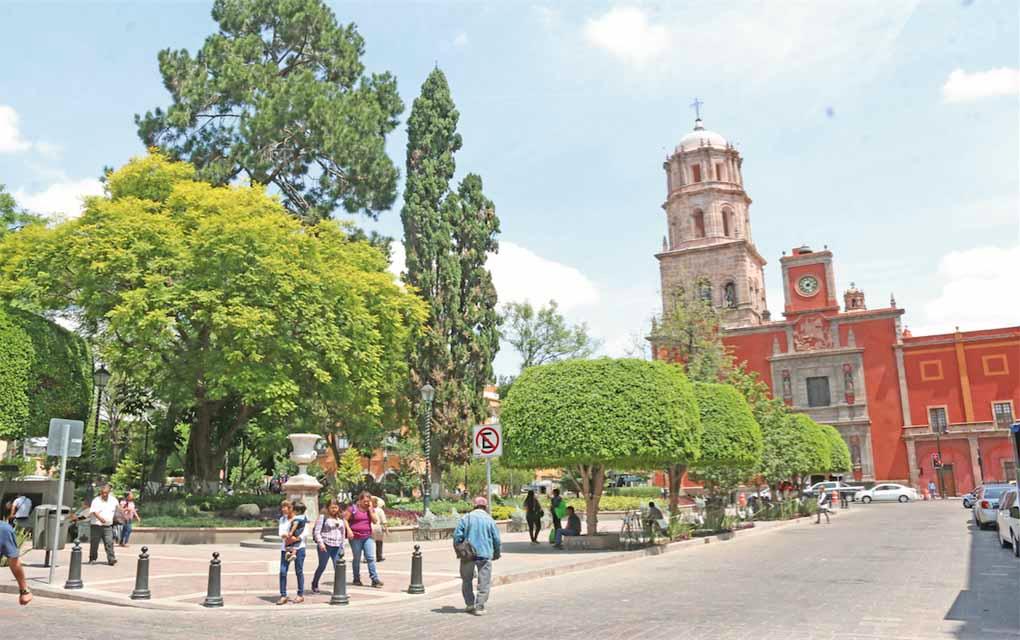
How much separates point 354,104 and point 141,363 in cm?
1550

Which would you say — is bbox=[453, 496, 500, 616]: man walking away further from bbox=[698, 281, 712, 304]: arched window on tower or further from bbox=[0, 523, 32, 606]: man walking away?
bbox=[698, 281, 712, 304]: arched window on tower

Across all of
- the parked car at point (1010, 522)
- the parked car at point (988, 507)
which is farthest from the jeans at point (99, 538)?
the parked car at point (988, 507)

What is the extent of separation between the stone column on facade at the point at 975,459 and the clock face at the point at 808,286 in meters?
14.1

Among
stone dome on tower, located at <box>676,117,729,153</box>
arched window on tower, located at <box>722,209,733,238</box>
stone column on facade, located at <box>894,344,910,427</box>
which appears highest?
stone dome on tower, located at <box>676,117,729,153</box>

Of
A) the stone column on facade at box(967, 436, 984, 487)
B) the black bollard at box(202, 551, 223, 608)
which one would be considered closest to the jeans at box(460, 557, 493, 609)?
the black bollard at box(202, 551, 223, 608)

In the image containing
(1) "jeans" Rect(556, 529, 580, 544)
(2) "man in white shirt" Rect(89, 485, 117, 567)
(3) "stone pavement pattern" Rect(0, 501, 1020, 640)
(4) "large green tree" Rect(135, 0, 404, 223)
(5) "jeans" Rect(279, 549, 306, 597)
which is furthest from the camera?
(4) "large green tree" Rect(135, 0, 404, 223)

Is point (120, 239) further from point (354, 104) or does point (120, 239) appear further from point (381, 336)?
point (354, 104)

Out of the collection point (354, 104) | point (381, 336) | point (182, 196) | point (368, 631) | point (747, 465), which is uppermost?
point (354, 104)

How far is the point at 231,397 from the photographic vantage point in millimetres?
25438

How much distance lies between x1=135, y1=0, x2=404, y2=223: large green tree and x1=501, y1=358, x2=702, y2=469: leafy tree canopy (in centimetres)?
1581

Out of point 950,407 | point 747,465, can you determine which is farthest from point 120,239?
point 950,407

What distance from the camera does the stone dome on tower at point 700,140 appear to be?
204 feet

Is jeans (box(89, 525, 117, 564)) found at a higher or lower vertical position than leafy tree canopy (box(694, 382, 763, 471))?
lower

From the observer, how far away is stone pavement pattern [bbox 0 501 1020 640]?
7.95m
